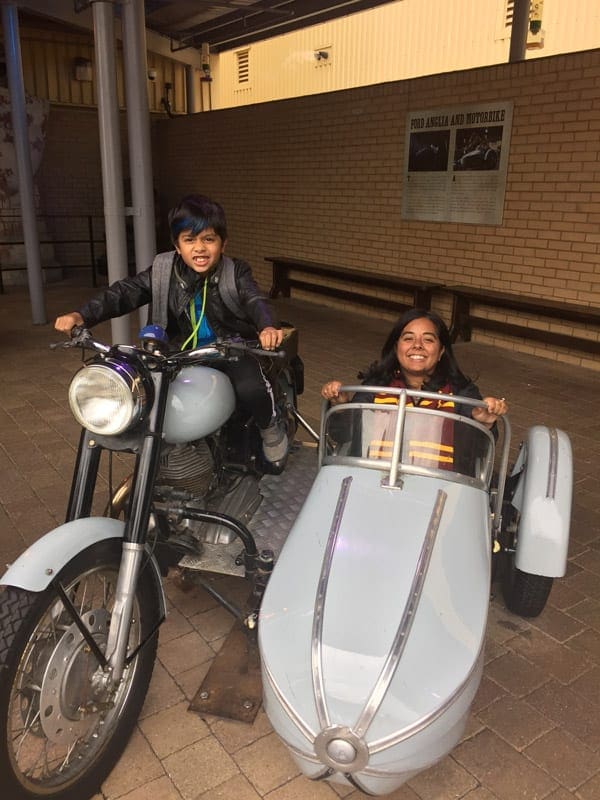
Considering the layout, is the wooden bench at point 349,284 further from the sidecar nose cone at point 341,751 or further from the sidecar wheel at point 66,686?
the sidecar nose cone at point 341,751

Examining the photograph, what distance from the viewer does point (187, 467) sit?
2.60m

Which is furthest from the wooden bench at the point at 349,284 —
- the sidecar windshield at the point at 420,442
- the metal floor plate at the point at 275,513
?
the sidecar windshield at the point at 420,442

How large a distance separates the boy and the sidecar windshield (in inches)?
23.7

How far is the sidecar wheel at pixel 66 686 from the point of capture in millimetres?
1752

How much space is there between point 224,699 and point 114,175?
4685 mm

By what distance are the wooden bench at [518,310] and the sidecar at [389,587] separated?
15.8 feet

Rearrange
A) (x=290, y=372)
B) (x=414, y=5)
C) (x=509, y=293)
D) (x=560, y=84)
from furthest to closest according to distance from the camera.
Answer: (x=414, y=5) < (x=509, y=293) < (x=560, y=84) < (x=290, y=372)

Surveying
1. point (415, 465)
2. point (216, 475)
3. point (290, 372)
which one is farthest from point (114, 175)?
point (415, 465)

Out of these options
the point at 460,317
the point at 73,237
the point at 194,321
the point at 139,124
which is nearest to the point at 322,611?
the point at 194,321

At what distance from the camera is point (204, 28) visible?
13.1m

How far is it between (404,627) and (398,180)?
8205 mm

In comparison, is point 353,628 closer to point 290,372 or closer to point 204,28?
point 290,372

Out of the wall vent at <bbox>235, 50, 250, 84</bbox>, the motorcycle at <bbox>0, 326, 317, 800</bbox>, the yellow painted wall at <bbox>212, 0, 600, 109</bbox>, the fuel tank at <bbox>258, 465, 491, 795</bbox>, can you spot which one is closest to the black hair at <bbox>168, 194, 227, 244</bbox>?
the motorcycle at <bbox>0, 326, 317, 800</bbox>

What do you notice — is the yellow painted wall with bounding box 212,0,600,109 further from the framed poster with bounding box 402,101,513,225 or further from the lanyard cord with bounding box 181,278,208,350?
the lanyard cord with bounding box 181,278,208,350
